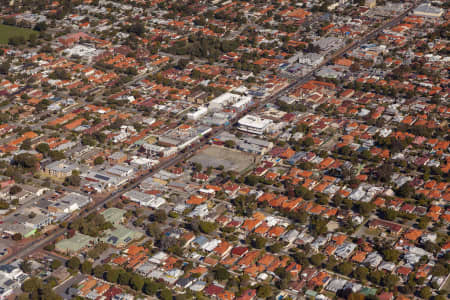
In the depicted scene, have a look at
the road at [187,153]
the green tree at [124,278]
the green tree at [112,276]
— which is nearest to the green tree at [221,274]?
the green tree at [124,278]

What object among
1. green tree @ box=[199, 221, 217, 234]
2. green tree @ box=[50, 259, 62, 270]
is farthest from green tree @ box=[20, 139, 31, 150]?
green tree @ box=[199, 221, 217, 234]

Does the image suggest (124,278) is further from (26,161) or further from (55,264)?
(26,161)

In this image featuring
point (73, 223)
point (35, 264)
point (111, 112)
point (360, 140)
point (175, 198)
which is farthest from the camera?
point (111, 112)

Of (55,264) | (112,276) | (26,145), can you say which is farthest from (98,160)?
(112,276)

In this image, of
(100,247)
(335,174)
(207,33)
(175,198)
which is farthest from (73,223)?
(207,33)

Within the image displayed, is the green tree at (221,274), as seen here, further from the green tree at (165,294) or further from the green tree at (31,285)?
the green tree at (31,285)

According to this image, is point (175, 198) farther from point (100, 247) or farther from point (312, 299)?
point (312, 299)
